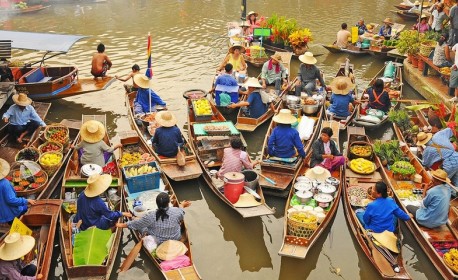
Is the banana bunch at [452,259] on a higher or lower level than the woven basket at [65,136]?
lower

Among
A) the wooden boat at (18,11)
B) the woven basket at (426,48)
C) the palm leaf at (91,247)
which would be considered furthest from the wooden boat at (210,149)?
the wooden boat at (18,11)

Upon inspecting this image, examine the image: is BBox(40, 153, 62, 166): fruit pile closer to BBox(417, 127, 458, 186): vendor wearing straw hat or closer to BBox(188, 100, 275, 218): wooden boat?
BBox(188, 100, 275, 218): wooden boat

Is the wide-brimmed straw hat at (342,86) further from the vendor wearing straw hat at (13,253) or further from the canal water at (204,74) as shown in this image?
the vendor wearing straw hat at (13,253)

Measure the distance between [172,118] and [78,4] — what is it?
21.4 metres

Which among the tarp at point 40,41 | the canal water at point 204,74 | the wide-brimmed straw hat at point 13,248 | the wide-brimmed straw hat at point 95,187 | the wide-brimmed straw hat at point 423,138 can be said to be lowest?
the canal water at point 204,74

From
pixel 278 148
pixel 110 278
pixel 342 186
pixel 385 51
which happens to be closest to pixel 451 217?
pixel 342 186

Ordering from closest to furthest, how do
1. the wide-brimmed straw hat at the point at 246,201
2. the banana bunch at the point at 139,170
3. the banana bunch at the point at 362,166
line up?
1. the wide-brimmed straw hat at the point at 246,201
2. the banana bunch at the point at 139,170
3. the banana bunch at the point at 362,166

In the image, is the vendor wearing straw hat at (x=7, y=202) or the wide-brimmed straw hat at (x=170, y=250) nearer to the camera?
the wide-brimmed straw hat at (x=170, y=250)

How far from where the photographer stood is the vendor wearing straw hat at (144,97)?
11766 mm

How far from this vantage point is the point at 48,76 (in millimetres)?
14047

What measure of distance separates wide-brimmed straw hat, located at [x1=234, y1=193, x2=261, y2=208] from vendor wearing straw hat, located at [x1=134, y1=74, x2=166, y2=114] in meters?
4.45

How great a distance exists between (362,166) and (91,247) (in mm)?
5825

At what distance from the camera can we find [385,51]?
58.1ft

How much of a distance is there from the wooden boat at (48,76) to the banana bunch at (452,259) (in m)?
9.91
